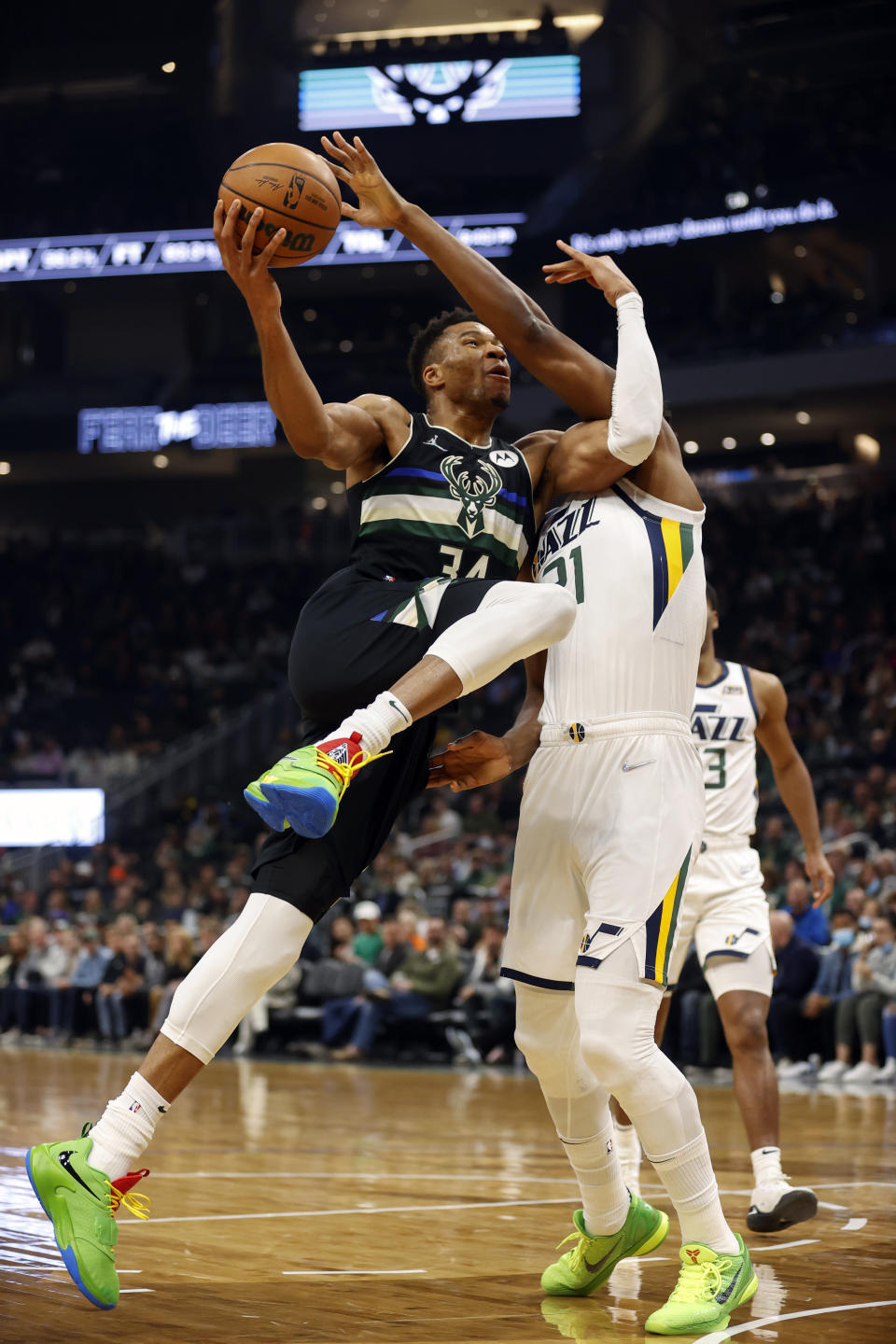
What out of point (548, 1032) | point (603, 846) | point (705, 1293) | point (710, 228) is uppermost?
point (710, 228)

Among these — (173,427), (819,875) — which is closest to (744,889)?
(819,875)

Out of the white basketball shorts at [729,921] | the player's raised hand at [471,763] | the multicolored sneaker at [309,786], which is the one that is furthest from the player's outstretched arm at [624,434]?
the white basketball shorts at [729,921]

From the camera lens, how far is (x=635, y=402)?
3.99 meters

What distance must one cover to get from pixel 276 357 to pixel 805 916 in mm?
9801

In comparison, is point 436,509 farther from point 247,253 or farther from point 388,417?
point 247,253

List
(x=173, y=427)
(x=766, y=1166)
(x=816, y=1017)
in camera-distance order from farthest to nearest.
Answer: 1. (x=173, y=427)
2. (x=816, y=1017)
3. (x=766, y=1166)

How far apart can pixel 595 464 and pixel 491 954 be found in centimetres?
941

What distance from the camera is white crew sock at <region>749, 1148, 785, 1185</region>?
17.1 ft

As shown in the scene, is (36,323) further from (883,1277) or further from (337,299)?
(883,1277)

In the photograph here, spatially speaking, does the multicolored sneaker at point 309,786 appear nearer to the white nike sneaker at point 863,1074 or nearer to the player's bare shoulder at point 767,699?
the player's bare shoulder at point 767,699

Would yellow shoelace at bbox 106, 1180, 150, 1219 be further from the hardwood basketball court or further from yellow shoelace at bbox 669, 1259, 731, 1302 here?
yellow shoelace at bbox 669, 1259, 731, 1302

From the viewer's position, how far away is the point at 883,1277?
4203 millimetres

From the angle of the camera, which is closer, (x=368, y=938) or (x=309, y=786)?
(x=309, y=786)

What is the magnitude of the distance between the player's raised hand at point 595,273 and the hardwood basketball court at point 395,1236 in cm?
267
